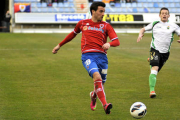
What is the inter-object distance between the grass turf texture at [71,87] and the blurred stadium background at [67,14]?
739 inches

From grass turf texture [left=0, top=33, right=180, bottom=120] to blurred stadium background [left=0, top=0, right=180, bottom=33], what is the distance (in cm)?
1878

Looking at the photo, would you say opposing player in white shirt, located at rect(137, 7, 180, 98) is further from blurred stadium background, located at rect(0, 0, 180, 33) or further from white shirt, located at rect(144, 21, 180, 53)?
blurred stadium background, located at rect(0, 0, 180, 33)

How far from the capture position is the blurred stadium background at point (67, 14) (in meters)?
37.4

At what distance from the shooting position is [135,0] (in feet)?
136

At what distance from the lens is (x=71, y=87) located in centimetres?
1064

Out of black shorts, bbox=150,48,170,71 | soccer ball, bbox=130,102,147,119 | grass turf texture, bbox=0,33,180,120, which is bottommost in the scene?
grass turf texture, bbox=0,33,180,120

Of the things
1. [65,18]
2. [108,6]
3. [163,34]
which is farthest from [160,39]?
[108,6]

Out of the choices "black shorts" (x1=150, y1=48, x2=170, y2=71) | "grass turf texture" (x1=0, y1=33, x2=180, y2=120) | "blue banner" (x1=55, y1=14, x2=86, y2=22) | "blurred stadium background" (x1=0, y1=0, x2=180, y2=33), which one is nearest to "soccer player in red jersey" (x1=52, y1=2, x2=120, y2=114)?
"grass turf texture" (x1=0, y1=33, x2=180, y2=120)

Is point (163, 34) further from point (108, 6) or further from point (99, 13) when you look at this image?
point (108, 6)

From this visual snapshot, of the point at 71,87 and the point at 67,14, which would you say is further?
the point at 67,14

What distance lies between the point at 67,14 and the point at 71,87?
27.7 meters

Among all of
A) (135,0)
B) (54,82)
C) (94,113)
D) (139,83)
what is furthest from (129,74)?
(135,0)

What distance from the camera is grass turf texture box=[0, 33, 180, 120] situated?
7650 mm

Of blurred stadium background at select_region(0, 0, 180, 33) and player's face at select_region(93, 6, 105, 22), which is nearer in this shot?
player's face at select_region(93, 6, 105, 22)
